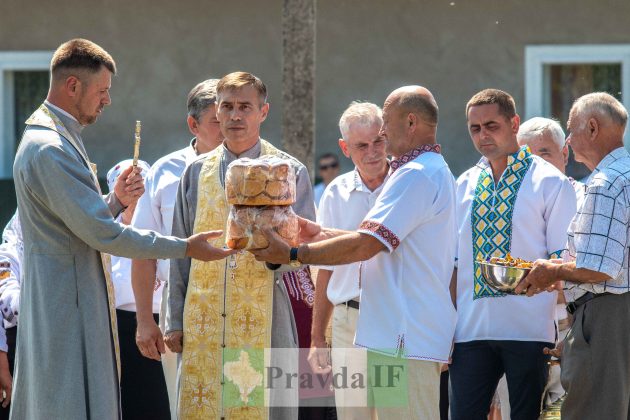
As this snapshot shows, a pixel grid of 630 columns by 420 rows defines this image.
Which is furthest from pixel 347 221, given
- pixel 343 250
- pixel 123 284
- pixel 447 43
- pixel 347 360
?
pixel 447 43

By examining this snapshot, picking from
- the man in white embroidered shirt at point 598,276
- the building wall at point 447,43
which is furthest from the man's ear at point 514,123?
the building wall at point 447,43

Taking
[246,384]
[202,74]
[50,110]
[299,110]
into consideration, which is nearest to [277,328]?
[246,384]

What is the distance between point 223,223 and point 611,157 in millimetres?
1931

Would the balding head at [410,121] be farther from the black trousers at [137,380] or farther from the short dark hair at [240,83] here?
the black trousers at [137,380]

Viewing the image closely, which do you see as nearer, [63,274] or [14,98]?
[63,274]

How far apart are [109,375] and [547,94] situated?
6983mm

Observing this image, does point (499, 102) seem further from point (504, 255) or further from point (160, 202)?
point (160, 202)

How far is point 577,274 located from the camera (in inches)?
204

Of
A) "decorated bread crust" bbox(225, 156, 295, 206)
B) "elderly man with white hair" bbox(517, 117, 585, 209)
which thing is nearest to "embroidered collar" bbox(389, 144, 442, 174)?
"decorated bread crust" bbox(225, 156, 295, 206)

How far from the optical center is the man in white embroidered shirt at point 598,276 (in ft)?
16.9

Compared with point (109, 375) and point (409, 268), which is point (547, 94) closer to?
point (409, 268)

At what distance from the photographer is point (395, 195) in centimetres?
507

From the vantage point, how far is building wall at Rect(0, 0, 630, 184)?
10.8 metres

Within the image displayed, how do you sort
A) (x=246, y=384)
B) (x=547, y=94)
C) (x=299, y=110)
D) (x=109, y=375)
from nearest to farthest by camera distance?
(x=109, y=375) < (x=246, y=384) < (x=299, y=110) < (x=547, y=94)
